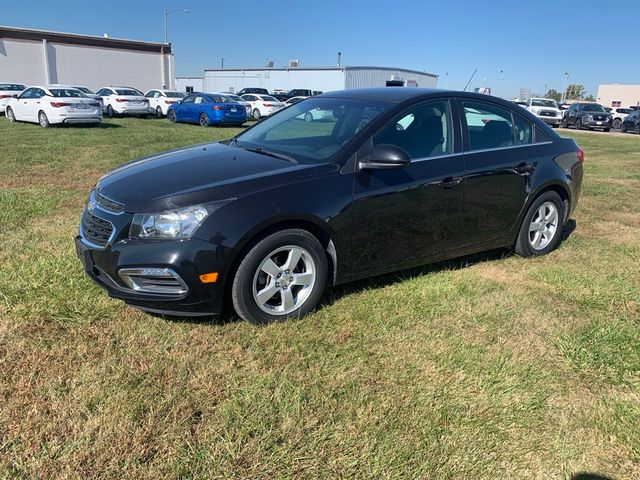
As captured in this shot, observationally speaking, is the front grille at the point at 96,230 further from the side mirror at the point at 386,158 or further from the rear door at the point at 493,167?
the rear door at the point at 493,167

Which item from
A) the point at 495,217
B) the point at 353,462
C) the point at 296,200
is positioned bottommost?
the point at 353,462

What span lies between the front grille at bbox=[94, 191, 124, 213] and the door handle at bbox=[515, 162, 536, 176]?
10.9 feet

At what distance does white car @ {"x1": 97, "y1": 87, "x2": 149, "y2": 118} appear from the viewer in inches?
941

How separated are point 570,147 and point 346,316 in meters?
3.17

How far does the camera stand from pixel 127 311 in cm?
362

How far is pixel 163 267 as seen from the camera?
10.3 feet

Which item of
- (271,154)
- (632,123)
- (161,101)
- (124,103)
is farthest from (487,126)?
(632,123)

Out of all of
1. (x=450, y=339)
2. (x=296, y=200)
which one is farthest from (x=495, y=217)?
(x=296, y=200)

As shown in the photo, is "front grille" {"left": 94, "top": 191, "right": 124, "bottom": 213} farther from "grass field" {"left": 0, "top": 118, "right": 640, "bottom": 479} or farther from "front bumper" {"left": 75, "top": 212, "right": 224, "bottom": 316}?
"grass field" {"left": 0, "top": 118, "right": 640, "bottom": 479}

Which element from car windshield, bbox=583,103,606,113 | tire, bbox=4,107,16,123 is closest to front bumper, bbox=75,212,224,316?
tire, bbox=4,107,16,123

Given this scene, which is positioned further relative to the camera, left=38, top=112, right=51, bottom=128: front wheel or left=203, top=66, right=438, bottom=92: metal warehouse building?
left=203, top=66, right=438, bottom=92: metal warehouse building

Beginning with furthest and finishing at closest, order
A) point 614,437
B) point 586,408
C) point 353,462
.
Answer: point 586,408 < point 614,437 < point 353,462

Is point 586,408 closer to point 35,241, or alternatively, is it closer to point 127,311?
point 127,311

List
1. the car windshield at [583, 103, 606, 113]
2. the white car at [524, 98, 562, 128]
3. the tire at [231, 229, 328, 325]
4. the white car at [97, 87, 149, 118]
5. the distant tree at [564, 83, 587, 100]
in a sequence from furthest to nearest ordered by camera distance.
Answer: the distant tree at [564, 83, 587, 100] < the white car at [524, 98, 562, 128] < the car windshield at [583, 103, 606, 113] < the white car at [97, 87, 149, 118] < the tire at [231, 229, 328, 325]
